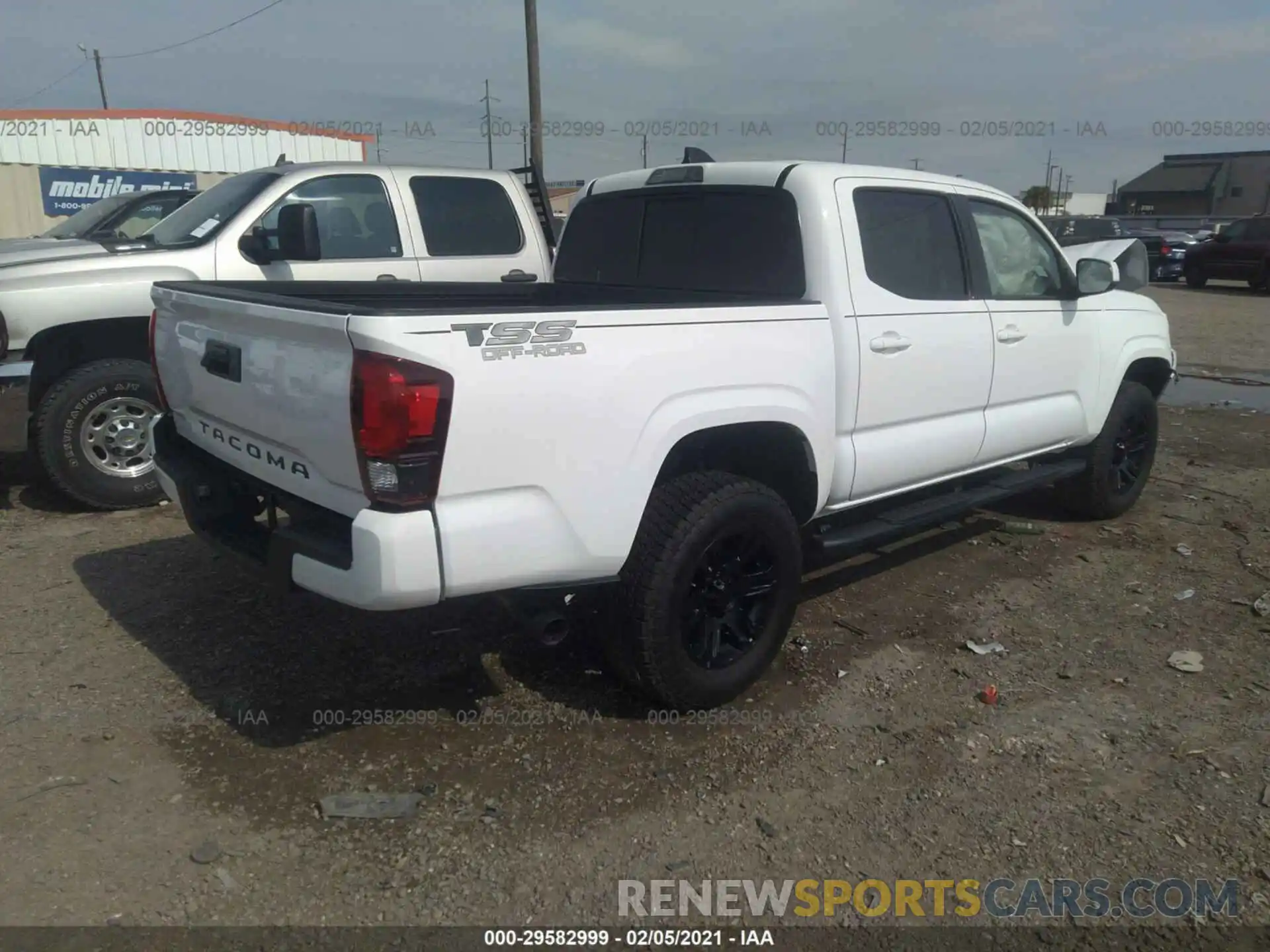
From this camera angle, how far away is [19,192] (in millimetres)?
24484

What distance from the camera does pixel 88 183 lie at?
26297 mm

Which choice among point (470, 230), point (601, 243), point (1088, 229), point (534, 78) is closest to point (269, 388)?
point (601, 243)

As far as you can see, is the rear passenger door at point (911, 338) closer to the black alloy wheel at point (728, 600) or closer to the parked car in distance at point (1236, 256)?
the black alloy wheel at point (728, 600)

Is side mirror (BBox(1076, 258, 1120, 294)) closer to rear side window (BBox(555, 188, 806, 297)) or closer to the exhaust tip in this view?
rear side window (BBox(555, 188, 806, 297))

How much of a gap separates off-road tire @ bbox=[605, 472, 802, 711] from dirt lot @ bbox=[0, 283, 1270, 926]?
185 mm

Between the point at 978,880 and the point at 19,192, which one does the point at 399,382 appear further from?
the point at 19,192

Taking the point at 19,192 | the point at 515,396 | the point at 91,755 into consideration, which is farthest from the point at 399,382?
the point at 19,192

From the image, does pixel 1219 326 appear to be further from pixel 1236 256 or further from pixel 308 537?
pixel 308 537

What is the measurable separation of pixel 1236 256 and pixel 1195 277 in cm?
132

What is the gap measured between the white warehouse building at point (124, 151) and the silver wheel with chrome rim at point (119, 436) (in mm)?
22778

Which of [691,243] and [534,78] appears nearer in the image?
[691,243]

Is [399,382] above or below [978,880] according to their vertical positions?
above

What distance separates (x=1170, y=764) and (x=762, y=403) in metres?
1.85

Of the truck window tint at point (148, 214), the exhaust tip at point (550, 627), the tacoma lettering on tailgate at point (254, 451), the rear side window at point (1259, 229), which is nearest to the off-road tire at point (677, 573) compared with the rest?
the exhaust tip at point (550, 627)
